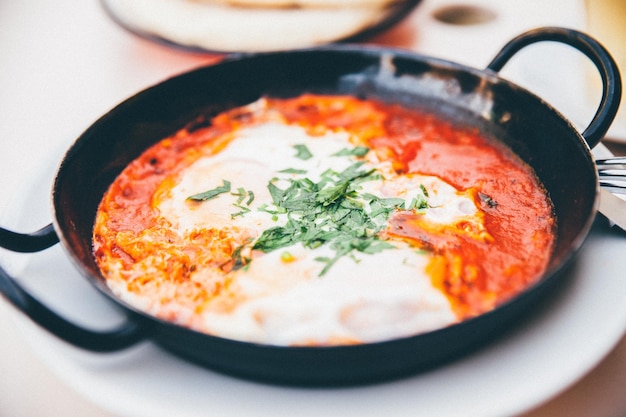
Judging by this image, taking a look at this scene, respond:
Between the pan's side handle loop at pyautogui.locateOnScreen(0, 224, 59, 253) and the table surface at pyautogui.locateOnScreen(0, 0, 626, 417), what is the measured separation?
1.01 feet

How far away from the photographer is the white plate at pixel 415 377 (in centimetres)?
125

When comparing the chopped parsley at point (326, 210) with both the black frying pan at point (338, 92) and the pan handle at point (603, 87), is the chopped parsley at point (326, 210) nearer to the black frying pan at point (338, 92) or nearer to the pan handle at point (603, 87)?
the black frying pan at point (338, 92)

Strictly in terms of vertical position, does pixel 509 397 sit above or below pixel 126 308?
below

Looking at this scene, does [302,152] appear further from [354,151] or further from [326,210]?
[326,210]

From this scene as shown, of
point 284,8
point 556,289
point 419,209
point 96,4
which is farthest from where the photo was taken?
point 96,4

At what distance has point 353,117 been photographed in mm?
2270

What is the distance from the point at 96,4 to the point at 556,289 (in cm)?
337

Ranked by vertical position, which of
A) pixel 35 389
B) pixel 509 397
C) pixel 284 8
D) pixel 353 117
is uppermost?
pixel 284 8

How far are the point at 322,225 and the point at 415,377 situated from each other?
54 centimetres

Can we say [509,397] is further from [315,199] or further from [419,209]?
[315,199]

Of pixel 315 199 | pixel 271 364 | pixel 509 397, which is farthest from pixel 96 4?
pixel 509 397

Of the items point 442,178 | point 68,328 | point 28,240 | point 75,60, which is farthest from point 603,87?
point 75,60

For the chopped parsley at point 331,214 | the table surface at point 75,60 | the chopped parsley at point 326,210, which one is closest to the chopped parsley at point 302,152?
the chopped parsley at point 326,210

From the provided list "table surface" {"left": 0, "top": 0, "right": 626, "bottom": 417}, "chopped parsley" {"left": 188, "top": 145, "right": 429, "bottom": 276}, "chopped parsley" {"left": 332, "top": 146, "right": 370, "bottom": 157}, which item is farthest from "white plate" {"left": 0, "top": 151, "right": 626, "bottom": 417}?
"chopped parsley" {"left": 332, "top": 146, "right": 370, "bottom": 157}
